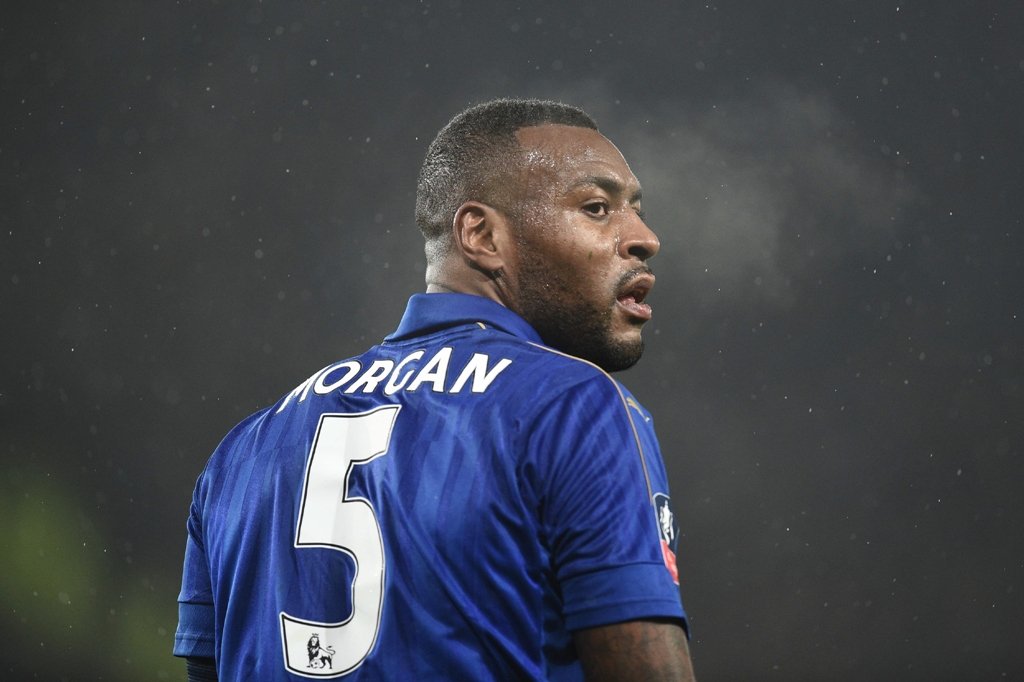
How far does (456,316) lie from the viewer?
120 centimetres

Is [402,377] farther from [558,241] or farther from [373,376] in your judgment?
[558,241]

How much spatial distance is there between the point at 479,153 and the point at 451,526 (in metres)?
0.61

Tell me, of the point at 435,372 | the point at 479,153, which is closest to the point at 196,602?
the point at 435,372

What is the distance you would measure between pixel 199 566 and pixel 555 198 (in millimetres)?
632

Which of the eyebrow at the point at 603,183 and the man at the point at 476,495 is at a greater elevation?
the eyebrow at the point at 603,183

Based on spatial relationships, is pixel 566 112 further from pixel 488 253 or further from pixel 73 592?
pixel 73 592

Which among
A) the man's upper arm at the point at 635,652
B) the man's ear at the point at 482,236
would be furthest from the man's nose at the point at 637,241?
the man's upper arm at the point at 635,652

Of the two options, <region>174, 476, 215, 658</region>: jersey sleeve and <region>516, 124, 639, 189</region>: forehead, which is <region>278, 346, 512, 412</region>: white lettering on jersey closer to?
<region>174, 476, 215, 658</region>: jersey sleeve

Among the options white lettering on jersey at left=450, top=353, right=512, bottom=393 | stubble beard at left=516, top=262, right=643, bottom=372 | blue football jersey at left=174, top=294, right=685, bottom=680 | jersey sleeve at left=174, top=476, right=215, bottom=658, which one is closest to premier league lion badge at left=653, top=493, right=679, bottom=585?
blue football jersey at left=174, top=294, right=685, bottom=680

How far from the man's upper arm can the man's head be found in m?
0.46

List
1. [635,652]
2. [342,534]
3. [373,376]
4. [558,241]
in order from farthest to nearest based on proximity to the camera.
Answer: [558,241] < [373,376] < [342,534] < [635,652]

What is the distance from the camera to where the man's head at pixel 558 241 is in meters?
1.27

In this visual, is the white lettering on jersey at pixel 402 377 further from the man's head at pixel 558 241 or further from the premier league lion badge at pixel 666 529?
the premier league lion badge at pixel 666 529

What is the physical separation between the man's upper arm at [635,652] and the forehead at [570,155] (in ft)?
1.97
